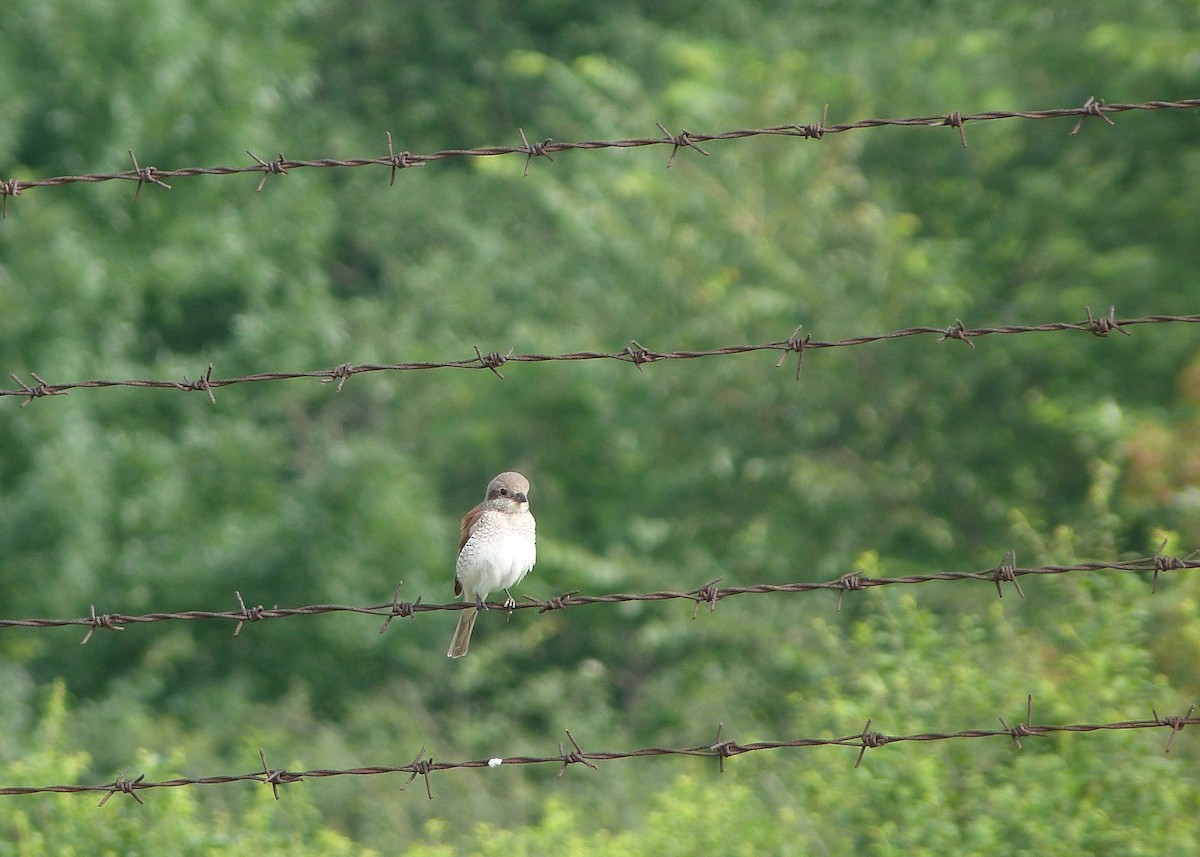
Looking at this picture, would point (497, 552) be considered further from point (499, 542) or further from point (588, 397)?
point (588, 397)

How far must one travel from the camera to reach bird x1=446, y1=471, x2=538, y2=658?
768cm

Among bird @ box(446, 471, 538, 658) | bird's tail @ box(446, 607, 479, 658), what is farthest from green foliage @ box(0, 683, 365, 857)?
bird @ box(446, 471, 538, 658)

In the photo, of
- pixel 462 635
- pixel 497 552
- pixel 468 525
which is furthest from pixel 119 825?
pixel 497 552

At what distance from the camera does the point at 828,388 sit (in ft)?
58.4

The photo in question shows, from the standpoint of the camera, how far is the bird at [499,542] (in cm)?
768

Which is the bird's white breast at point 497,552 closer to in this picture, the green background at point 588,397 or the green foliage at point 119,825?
the green foliage at point 119,825

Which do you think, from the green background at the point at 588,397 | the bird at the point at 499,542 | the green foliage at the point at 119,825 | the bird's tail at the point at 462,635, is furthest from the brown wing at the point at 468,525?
the green background at the point at 588,397

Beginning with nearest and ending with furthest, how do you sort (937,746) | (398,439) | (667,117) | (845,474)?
(937,746) → (845,474) → (667,117) → (398,439)

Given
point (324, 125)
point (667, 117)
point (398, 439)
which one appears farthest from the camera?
point (324, 125)

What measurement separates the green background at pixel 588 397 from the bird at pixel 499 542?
17.9 ft

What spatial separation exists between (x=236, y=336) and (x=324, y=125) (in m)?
5.73

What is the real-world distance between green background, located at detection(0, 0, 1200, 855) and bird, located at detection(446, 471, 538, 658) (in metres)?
5.45

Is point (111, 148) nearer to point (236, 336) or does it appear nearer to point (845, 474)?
point (236, 336)

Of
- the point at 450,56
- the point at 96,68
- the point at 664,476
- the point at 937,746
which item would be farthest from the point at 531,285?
the point at 937,746
